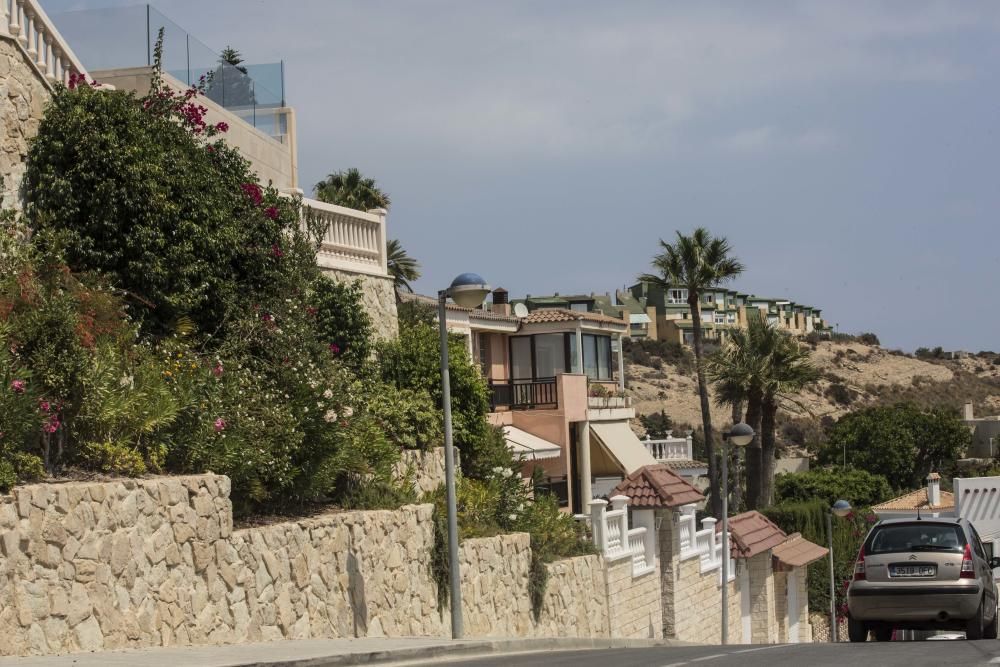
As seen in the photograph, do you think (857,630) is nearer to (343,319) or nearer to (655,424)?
(343,319)

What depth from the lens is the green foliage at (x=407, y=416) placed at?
2441 centimetres

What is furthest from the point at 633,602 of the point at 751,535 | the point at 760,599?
the point at 760,599

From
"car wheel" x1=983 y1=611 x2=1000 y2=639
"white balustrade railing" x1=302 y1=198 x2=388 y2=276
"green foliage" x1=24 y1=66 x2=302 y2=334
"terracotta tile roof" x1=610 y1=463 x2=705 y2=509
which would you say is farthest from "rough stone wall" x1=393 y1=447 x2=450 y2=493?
"car wheel" x1=983 y1=611 x2=1000 y2=639

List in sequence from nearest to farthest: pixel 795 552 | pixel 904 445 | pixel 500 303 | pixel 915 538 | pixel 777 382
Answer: pixel 915 538, pixel 795 552, pixel 500 303, pixel 777 382, pixel 904 445

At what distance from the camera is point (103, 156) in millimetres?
19250

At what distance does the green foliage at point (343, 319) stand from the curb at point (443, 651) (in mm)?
7086

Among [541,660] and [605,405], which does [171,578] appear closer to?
[541,660]

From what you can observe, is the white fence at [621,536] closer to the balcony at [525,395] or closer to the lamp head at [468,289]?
the lamp head at [468,289]

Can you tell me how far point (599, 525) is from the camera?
27.3 m

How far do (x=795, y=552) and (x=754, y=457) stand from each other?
1511 cm

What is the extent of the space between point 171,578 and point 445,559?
7292 mm

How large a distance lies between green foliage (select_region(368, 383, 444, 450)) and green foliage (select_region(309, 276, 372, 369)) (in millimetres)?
832

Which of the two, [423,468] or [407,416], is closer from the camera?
[423,468]

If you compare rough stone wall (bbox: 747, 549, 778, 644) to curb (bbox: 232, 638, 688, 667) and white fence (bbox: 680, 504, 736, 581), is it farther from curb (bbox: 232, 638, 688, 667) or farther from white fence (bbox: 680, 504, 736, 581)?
curb (bbox: 232, 638, 688, 667)
